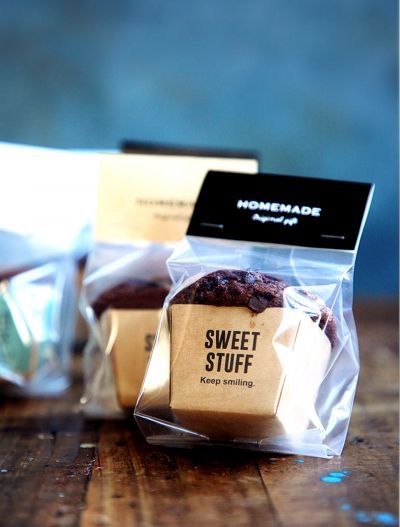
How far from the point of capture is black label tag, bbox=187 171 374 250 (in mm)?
834

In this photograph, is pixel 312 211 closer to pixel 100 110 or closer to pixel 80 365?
pixel 80 365

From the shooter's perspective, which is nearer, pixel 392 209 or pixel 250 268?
pixel 250 268

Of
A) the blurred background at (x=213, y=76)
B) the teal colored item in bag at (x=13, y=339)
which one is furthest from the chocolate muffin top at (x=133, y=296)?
the blurred background at (x=213, y=76)

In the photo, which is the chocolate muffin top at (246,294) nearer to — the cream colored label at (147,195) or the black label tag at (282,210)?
the black label tag at (282,210)

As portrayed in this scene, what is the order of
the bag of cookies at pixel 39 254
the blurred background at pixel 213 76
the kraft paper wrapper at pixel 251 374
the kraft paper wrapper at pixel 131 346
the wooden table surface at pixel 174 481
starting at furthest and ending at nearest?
the blurred background at pixel 213 76 < the bag of cookies at pixel 39 254 < the kraft paper wrapper at pixel 131 346 < the kraft paper wrapper at pixel 251 374 < the wooden table surface at pixel 174 481

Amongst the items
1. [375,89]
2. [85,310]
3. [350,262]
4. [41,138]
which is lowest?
[85,310]

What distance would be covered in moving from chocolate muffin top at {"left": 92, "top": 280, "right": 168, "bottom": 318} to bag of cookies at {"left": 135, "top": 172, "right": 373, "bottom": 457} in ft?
0.31

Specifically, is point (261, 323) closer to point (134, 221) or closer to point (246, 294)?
point (246, 294)

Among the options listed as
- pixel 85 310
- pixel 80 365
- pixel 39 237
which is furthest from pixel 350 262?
pixel 80 365

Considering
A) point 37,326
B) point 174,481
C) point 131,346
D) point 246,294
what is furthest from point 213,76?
point 174,481

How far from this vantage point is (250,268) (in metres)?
0.81

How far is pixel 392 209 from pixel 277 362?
5.85 feet

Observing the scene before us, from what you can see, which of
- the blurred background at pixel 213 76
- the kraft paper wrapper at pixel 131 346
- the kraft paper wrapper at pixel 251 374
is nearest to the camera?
the kraft paper wrapper at pixel 251 374

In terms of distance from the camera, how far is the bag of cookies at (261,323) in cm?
75
